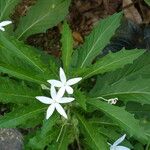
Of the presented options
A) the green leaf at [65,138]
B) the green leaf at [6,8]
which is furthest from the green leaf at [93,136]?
the green leaf at [6,8]

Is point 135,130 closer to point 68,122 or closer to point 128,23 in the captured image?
point 68,122

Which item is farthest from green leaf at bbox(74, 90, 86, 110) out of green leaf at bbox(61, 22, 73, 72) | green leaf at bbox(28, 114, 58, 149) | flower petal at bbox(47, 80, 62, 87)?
green leaf at bbox(28, 114, 58, 149)

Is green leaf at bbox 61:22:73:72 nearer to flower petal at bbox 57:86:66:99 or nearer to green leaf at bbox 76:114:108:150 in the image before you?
flower petal at bbox 57:86:66:99

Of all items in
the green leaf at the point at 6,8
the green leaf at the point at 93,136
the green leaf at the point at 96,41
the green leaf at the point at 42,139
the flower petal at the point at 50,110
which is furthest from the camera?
the green leaf at the point at 6,8

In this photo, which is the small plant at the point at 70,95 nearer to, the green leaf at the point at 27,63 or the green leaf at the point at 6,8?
the green leaf at the point at 27,63

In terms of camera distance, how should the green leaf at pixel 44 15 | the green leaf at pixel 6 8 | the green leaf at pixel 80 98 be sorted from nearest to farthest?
the green leaf at pixel 80 98 < the green leaf at pixel 6 8 < the green leaf at pixel 44 15

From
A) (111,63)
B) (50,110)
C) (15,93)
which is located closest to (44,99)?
(50,110)
